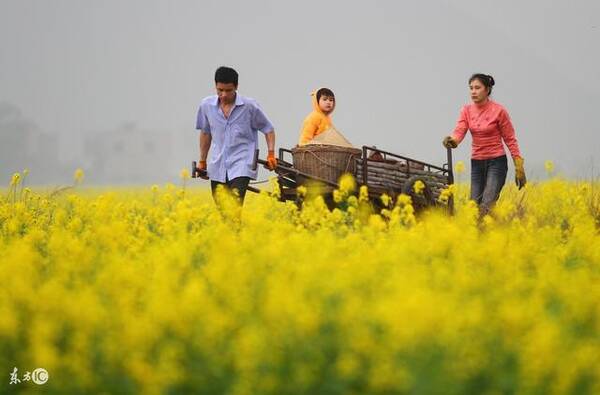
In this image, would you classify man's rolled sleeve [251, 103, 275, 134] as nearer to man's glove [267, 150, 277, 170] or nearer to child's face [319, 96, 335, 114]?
man's glove [267, 150, 277, 170]

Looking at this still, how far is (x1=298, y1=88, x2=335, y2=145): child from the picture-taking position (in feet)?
27.7

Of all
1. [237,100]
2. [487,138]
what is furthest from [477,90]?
[237,100]

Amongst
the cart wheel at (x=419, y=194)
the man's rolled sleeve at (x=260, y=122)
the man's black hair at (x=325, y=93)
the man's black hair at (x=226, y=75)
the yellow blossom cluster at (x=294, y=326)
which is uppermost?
the man's black hair at (x=325, y=93)

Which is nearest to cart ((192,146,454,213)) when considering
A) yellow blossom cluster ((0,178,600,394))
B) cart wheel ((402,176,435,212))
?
cart wheel ((402,176,435,212))

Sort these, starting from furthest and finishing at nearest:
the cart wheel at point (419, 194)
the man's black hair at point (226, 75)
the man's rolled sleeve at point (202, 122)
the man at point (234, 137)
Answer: the cart wheel at point (419, 194) → the man's rolled sleeve at point (202, 122) → the man at point (234, 137) → the man's black hair at point (226, 75)

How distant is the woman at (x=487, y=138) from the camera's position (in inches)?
314

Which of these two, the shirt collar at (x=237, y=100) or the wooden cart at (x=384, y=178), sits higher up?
the shirt collar at (x=237, y=100)

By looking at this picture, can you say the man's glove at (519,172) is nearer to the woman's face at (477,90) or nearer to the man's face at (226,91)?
the woman's face at (477,90)

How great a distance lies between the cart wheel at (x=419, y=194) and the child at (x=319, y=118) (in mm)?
1019

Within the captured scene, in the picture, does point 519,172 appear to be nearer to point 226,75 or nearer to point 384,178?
point 384,178

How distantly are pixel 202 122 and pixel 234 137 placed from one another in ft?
1.54

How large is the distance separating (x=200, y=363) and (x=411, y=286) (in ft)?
2.60

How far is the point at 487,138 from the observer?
8047 millimetres

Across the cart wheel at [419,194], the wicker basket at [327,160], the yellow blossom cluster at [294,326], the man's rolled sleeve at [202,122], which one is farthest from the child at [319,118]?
the yellow blossom cluster at [294,326]
